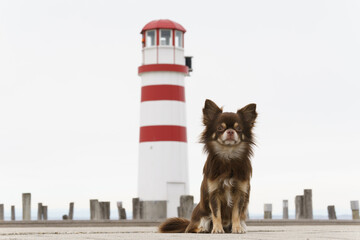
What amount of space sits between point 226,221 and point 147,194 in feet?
51.4

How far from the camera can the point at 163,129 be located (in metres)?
23.1

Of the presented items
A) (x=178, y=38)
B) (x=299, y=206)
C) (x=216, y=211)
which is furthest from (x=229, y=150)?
(x=178, y=38)

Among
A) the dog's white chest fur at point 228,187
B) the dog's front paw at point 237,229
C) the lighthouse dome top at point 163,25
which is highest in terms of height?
the lighthouse dome top at point 163,25

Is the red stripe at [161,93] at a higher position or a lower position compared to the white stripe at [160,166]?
higher

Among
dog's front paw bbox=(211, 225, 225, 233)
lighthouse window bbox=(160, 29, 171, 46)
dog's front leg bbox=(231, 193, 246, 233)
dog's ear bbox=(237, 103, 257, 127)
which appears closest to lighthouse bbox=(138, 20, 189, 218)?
lighthouse window bbox=(160, 29, 171, 46)

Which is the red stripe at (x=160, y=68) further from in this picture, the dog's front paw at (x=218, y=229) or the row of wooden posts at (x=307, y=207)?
the dog's front paw at (x=218, y=229)

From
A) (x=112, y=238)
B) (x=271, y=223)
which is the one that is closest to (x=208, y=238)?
(x=112, y=238)

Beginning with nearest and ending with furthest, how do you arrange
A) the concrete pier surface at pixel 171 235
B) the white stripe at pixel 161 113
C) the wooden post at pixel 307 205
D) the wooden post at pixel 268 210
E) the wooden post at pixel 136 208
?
the concrete pier surface at pixel 171 235 → the wooden post at pixel 307 205 → the wooden post at pixel 136 208 → the white stripe at pixel 161 113 → the wooden post at pixel 268 210

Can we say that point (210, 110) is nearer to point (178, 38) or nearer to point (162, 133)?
point (162, 133)

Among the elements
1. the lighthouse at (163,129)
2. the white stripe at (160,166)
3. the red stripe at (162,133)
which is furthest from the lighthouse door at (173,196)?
the red stripe at (162,133)

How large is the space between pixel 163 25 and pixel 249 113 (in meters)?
16.4

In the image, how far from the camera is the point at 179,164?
77.0ft

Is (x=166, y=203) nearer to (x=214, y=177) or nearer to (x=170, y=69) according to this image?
(x=170, y=69)

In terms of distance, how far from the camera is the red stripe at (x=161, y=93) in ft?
75.9
